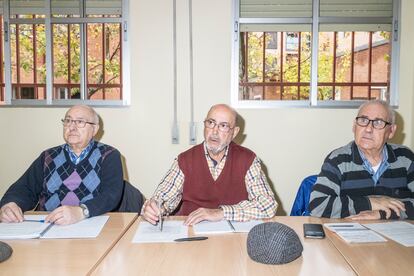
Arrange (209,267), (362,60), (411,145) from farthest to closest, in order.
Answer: (362,60) < (411,145) < (209,267)

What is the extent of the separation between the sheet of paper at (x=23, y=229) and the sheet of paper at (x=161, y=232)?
0.39 metres

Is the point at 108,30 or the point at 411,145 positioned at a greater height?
the point at 108,30

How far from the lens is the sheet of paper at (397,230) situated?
1500mm

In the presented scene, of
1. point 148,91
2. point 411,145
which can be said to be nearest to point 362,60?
point 411,145

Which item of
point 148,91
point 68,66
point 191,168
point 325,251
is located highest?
point 68,66

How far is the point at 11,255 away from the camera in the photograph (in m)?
1.32

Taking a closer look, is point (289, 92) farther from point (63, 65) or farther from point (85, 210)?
point (85, 210)

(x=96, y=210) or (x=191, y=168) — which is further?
(x=191, y=168)

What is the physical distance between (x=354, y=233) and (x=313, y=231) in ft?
0.56

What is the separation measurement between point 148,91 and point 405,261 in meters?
2.39

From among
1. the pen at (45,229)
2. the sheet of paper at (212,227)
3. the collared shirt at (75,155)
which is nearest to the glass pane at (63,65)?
the collared shirt at (75,155)

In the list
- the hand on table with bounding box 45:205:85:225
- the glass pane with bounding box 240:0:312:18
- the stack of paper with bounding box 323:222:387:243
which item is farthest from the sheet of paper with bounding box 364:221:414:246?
the glass pane with bounding box 240:0:312:18

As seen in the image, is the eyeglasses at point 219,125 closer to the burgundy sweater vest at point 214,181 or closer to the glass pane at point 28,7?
the burgundy sweater vest at point 214,181

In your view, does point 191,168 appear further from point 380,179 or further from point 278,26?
point 278,26
